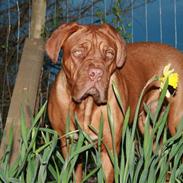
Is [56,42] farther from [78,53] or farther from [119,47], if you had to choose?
[119,47]

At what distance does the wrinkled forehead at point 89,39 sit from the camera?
182 inches

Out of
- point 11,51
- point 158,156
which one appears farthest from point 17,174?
point 11,51

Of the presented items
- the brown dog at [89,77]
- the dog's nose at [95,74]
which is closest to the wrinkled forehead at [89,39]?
the brown dog at [89,77]

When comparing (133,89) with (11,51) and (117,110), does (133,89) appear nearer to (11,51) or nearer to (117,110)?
(117,110)

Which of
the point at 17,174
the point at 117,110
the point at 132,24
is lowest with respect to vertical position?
the point at 17,174

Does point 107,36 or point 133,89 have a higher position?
point 107,36

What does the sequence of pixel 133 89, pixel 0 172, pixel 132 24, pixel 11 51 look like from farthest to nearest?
pixel 11 51 → pixel 132 24 → pixel 133 89 → pixel 0 172

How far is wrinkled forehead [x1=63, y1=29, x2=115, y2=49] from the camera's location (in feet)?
15.2

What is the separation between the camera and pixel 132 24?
23.5ft

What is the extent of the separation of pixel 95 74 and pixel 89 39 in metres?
0.40

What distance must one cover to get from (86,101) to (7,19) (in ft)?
12.2

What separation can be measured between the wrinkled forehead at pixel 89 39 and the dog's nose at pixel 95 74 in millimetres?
314

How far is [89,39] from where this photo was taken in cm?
466

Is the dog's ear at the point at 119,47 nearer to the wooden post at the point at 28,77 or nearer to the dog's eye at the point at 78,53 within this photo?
the dog's eye at the point at 78,53
